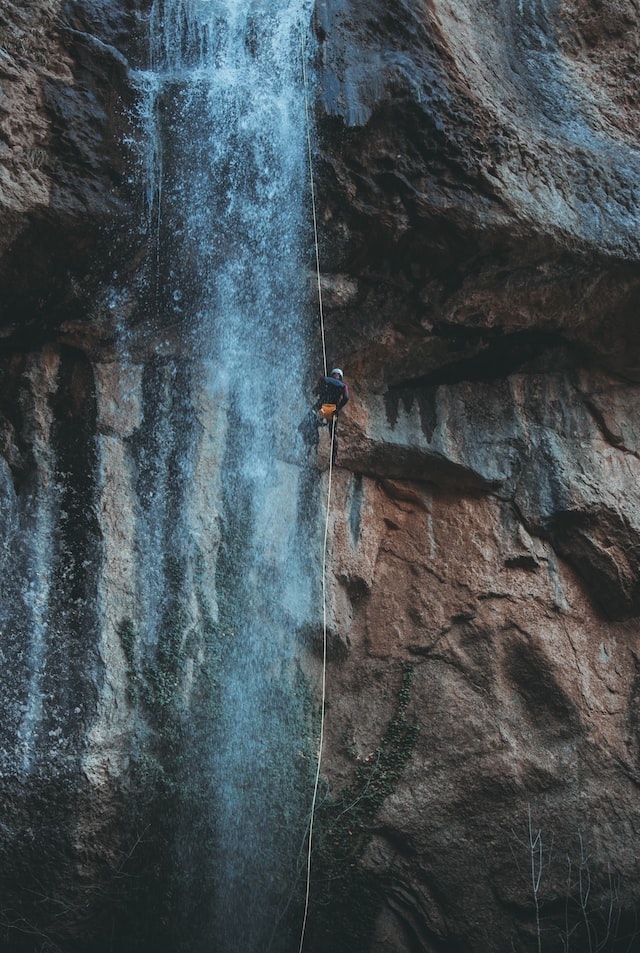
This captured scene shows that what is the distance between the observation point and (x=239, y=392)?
8.89 m

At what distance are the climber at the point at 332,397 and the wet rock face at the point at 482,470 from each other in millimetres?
240

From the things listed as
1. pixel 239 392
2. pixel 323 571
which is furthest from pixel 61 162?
pixel 323 571

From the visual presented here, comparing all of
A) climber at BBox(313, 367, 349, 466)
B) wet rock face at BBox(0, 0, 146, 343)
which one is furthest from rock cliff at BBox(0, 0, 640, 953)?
climber at BBox(313, 367, 349, 466)

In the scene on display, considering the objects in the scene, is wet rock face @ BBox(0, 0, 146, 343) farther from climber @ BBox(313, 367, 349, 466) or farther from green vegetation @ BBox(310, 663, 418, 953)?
green vegetation @ BBox(310, 663, 418, 953)

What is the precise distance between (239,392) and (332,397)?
0.97m

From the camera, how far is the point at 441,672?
29.5 feet

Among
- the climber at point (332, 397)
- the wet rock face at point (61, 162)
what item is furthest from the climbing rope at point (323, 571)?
the wet rock face at point (61, 162)

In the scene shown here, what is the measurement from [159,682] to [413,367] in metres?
3.72

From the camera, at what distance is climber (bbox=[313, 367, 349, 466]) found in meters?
8.36

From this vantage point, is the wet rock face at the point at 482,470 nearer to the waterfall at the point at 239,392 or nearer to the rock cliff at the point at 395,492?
the rock cliff at the point at 395,492

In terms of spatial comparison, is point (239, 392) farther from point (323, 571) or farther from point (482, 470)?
point (482, 470)

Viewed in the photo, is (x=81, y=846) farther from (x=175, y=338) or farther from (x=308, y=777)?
(x=175, y=338)

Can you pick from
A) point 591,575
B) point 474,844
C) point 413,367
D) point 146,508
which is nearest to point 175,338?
point 146,508

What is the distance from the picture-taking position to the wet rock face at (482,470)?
326 inches
